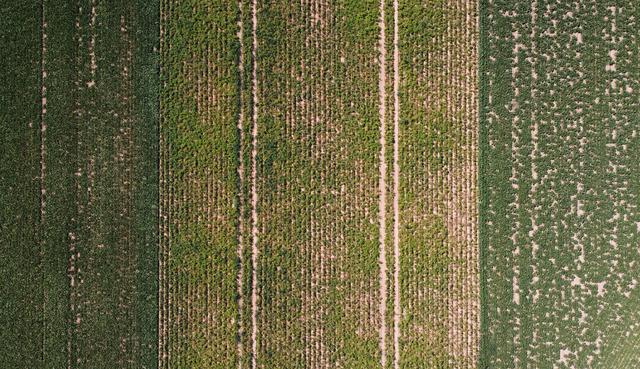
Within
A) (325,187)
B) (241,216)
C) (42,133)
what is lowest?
(241,216)

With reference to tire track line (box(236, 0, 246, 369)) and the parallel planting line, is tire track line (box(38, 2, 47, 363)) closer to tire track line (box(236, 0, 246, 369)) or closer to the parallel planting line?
tire track line (box(236, 0, 246, 369))

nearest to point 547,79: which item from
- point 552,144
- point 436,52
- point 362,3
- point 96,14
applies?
point 552,144

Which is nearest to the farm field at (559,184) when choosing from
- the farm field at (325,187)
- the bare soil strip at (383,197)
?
the farm field at (325,187)

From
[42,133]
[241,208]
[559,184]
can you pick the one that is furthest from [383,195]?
[42,133]

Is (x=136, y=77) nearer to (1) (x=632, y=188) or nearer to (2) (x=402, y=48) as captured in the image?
(2) (x=402, y=48)

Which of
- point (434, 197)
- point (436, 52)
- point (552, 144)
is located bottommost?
point (434, 197)

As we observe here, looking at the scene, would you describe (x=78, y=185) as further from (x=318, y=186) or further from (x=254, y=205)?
(x=318, y=186)
